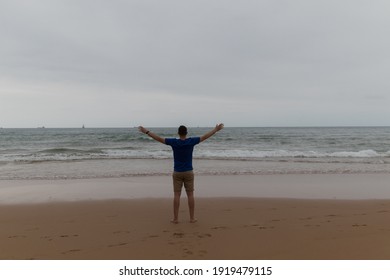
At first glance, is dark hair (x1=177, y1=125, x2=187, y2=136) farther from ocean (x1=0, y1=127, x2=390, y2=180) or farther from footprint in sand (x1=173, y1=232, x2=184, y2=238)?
ocean (x1=0, y1=127, x2=390, y2=180)

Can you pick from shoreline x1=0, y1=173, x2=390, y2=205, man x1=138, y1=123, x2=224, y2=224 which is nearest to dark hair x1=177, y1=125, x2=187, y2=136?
man x1=138, y1=123, x2=224, y2=224

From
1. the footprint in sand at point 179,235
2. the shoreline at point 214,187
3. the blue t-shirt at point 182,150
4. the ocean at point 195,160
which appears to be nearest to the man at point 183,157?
the blue t-shirt at point 182,150

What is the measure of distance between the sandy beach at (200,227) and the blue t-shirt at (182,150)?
110cm

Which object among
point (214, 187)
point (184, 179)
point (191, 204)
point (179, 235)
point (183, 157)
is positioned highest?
point (183, 157)

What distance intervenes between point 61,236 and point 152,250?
5.75 feet

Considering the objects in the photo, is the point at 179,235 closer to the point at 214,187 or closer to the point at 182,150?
the point at 182,150

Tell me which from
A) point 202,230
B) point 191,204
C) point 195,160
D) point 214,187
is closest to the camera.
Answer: point 202,230

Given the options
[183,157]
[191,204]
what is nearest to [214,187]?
[191,204]

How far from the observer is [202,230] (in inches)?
194

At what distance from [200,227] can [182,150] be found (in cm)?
144

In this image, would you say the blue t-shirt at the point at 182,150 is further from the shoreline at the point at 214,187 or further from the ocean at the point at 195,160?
the ocean at the point at 195,160

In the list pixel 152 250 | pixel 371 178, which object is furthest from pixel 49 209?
pixel 371 178

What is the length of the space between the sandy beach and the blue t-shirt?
3.62ft

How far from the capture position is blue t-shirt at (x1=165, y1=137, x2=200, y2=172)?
5145mm
